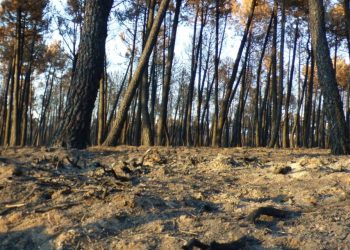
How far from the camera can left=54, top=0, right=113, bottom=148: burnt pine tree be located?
662 cm

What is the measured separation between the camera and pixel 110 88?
141 ft

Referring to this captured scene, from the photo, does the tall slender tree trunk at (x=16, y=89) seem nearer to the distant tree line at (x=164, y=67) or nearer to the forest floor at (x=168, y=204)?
the distant tree line at (x=164, y=67)

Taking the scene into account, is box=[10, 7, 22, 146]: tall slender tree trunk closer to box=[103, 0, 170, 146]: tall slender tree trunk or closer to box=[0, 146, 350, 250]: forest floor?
box=[103, 0, 170, 146]: tall slender tree trunk

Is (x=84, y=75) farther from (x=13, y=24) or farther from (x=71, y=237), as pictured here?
(x=13, y=24)

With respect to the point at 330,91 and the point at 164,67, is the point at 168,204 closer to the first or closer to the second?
the point at 330,91

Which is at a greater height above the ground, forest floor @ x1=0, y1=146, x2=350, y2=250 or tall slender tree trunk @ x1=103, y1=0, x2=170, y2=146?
tall slender tree trunk @ x1=103, y1=0, x2=170, y2=146

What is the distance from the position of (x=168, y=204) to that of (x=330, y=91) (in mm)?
4570

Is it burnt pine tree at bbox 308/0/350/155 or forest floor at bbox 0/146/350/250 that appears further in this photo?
burnt pine tree at bbox 308/0/350/155

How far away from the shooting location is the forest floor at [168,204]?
10.1 ft

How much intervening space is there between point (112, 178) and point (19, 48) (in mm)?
16925


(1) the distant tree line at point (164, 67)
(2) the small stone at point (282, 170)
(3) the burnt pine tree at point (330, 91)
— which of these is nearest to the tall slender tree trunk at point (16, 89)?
(1) the distant tree line at point (164, 67)

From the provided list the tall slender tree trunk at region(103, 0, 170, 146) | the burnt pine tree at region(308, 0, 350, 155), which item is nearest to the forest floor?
the burnt pine tree at region(308, 0, 350, 155)

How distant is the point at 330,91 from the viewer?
284 inches

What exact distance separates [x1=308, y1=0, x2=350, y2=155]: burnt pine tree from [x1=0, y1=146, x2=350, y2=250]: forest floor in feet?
6.82
